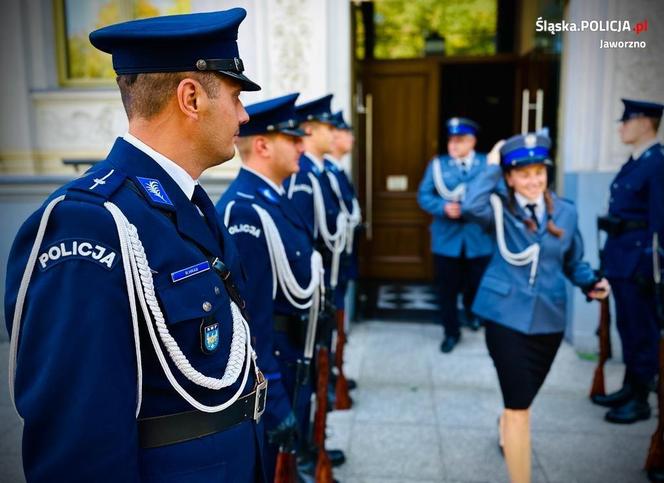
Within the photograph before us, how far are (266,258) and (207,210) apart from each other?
2.36 ft

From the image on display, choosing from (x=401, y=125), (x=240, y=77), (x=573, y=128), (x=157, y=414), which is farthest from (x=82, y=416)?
(x=401, y=125)

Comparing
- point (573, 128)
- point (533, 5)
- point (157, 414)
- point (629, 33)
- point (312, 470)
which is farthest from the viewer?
point (533, 5)

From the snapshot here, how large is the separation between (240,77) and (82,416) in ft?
2.61

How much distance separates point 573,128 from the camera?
4926 mm

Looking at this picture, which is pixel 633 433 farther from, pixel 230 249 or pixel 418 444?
pixel 230 249

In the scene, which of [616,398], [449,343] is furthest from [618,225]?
[449,343]

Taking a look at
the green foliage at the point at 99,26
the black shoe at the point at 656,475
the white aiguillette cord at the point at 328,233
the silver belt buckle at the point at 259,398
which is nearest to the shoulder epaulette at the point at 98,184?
the silver belt buckle at the point at 259,398

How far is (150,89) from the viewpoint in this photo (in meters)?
1.21

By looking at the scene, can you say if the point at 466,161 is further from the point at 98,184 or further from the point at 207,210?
the point at 98,184

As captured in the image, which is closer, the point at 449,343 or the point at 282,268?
the point at 282,268

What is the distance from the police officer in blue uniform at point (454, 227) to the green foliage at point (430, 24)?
114 inches

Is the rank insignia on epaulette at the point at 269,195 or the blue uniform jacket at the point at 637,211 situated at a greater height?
the rank insignia on epaulette at the point at 269,195

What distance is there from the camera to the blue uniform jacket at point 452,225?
5.20 metres

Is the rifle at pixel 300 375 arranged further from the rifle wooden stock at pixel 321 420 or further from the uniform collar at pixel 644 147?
the uniform collar at pixel 644 147
